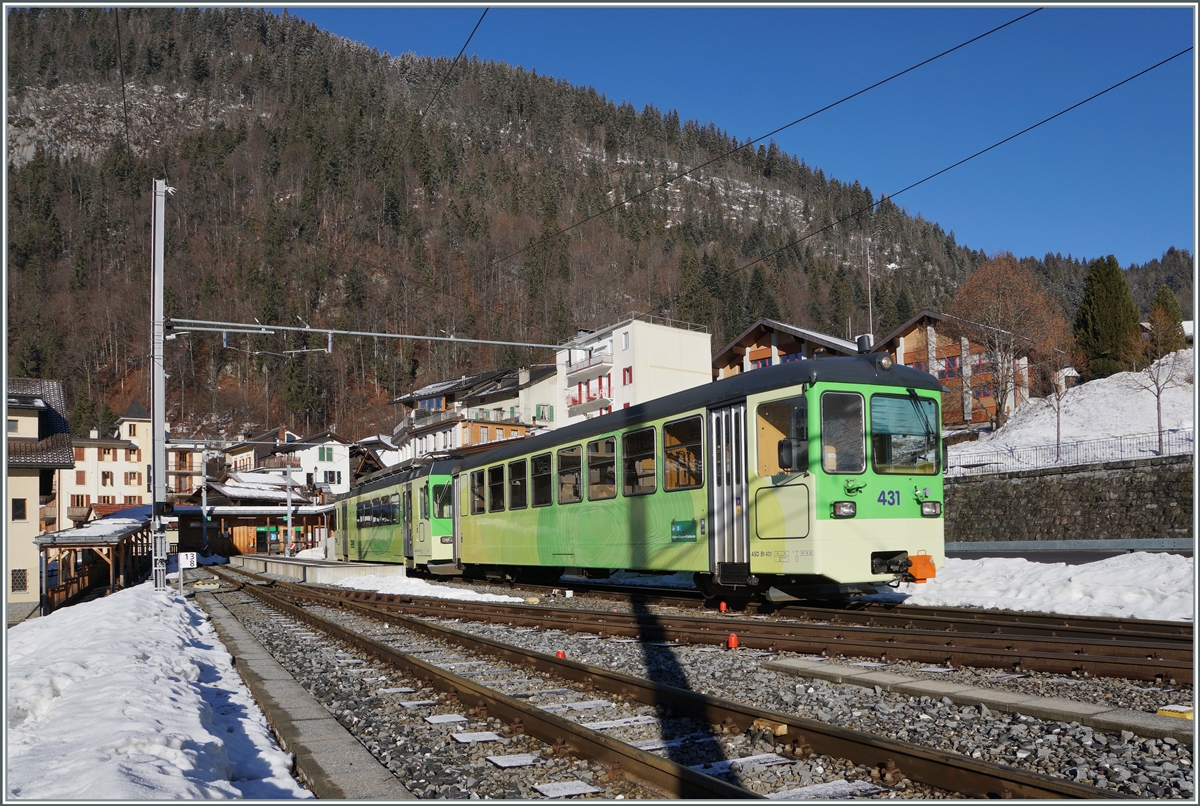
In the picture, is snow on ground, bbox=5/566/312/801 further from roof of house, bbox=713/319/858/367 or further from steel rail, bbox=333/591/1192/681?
roof of house, bbox=713/319/858/367

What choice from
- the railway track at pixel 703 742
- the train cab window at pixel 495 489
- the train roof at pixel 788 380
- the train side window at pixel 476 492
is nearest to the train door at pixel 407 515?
the train side window at pixel 476 492

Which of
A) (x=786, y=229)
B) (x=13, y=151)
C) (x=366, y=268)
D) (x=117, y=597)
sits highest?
(x=13, y=151)

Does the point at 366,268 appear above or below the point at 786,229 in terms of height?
below

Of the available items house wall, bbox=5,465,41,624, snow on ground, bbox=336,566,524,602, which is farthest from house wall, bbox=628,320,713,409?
snow on ground, bbox=336,566,524,602

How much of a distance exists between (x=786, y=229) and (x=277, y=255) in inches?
3177

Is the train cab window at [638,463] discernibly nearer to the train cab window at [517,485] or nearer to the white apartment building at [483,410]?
the train cab window at [517,485]

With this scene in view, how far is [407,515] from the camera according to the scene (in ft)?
80.2

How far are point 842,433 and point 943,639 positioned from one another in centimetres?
305

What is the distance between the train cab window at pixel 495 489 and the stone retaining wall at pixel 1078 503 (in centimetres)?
1996

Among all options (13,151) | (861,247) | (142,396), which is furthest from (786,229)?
(13,151)

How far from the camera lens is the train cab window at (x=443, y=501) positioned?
21.5 m

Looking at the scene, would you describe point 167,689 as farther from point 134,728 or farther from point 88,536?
point 88,536

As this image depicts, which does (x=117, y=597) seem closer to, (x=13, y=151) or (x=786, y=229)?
(x=786, y=229)

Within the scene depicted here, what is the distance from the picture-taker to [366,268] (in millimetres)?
128000
